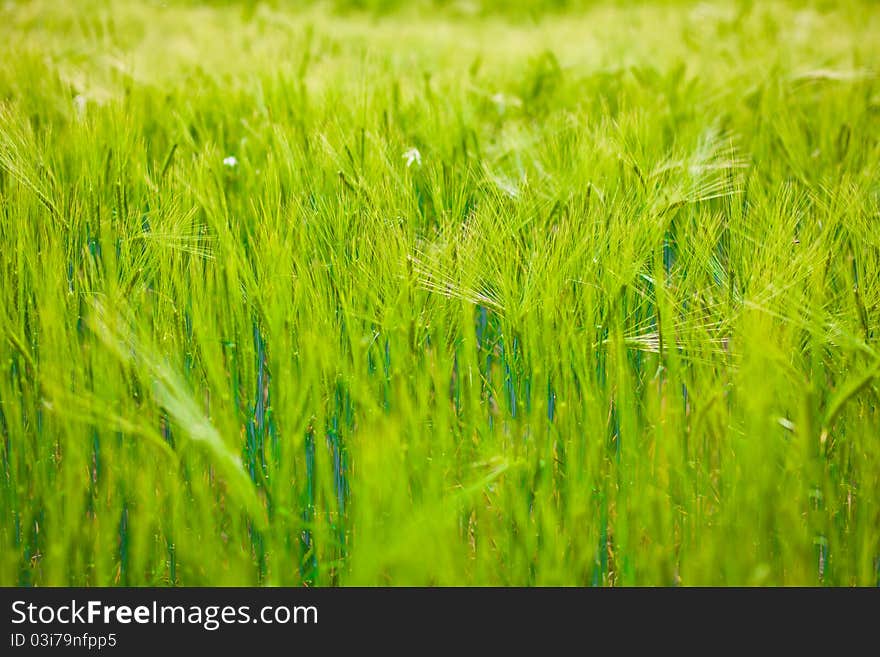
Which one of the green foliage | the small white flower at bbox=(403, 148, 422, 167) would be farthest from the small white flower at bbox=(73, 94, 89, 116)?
the small white flower at bbox=(403, 148, 422, 167)

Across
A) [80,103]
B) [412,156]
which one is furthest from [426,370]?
[80,103]

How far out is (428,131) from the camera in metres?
1.31

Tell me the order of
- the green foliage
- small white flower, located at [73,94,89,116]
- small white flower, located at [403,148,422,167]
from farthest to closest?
small white flower, located at [73,94,89,116]
small white flower, located at [403,148,422,167]
the green foliage

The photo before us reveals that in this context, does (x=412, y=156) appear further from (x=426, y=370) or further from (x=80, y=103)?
(x=80, y=103)

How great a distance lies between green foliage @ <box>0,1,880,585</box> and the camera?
0.79m

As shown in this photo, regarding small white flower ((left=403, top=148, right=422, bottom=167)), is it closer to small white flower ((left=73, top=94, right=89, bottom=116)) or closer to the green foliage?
the green foliage

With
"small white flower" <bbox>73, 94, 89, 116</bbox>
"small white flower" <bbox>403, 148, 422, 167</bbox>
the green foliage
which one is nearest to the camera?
the green foliage

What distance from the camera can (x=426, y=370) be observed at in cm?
87

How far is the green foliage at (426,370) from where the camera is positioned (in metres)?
0.79

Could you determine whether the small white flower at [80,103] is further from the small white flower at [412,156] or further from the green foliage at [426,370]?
the small white flower at [412,156]
